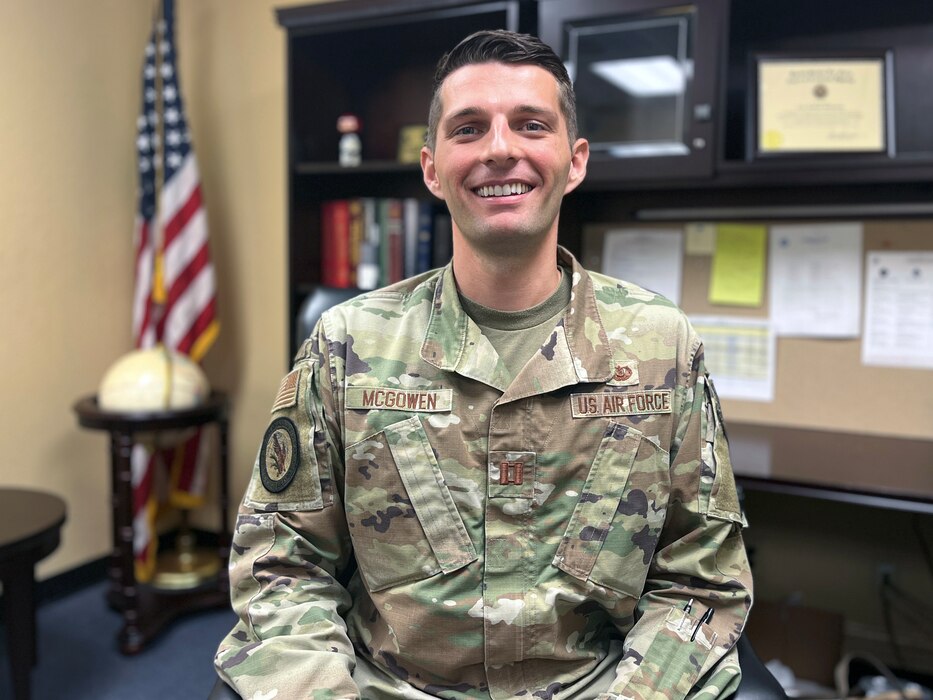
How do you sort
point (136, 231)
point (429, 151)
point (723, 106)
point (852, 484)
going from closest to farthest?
point (429, 151)
point (852, 484)
point (723, 106)
point (136, 231)

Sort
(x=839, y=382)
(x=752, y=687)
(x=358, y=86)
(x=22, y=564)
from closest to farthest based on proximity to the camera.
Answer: (x=752, y=687) < (x=22, y=564) < (x=839, y=382) < (x=358, y=86)

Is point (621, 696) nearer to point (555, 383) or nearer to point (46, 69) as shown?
point (555, 383)

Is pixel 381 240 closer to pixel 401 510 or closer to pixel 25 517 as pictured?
pixel 25 517

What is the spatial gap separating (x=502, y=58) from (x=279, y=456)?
0.62 m

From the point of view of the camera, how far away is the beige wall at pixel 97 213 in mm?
2199

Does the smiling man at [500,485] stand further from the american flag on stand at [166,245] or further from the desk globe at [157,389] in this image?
the american flag on stand at [166,245]

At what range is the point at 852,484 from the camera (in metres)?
1.39

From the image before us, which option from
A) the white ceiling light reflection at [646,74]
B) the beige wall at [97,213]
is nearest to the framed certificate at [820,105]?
the white ceiling light reflection at [646,74]

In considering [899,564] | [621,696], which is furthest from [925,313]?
[621,696]

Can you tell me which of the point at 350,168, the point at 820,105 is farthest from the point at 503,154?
the point at 350,168

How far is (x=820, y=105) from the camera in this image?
5.46 feet

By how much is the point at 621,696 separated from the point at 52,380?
2083 millimetres

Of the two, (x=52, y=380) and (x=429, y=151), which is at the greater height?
(x=429, y=151)

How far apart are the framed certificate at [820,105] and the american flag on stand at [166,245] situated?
171 centimetres
